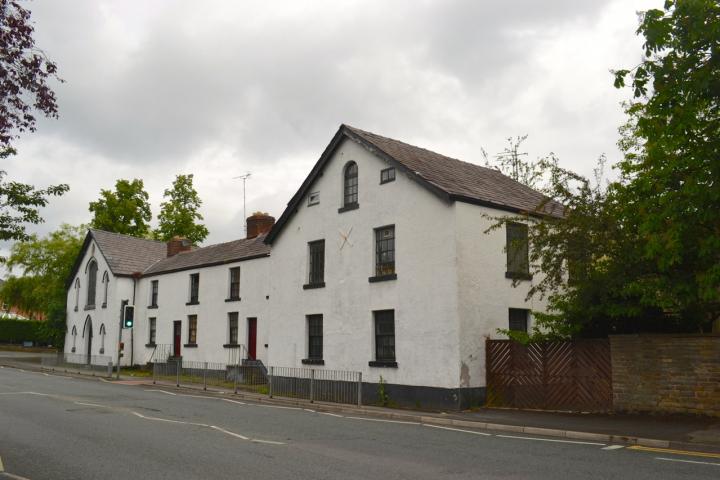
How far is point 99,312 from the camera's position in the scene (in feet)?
134

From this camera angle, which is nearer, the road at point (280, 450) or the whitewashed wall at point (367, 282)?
the road at point (280, 450)

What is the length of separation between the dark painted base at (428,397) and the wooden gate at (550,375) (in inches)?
25.9

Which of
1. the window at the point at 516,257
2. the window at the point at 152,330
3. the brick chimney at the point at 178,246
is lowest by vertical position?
the window at the point at 152,330

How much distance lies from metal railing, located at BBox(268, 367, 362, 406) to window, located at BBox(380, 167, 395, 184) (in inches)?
256

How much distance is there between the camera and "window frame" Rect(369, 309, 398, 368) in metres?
19.9

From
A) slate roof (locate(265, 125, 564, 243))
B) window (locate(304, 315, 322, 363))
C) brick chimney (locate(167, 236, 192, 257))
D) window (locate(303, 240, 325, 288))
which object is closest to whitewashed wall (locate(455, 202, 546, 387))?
slate roof (locate(265, 125, 564, 243))

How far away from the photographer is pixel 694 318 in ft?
51.9

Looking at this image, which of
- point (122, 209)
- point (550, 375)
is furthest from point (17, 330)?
point (550, 375)

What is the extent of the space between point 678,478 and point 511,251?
1232 centimetres

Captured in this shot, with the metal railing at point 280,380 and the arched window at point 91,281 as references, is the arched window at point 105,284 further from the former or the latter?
the metal railing at point 280,380

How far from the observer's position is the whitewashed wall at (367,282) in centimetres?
1847

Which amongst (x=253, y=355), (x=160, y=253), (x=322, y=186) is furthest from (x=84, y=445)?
(x=160, y=253)

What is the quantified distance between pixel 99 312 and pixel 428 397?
29.6 meters

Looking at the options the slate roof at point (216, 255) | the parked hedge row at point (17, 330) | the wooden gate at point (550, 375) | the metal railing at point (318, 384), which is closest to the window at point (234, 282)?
the slate roof at point (216, 255)
